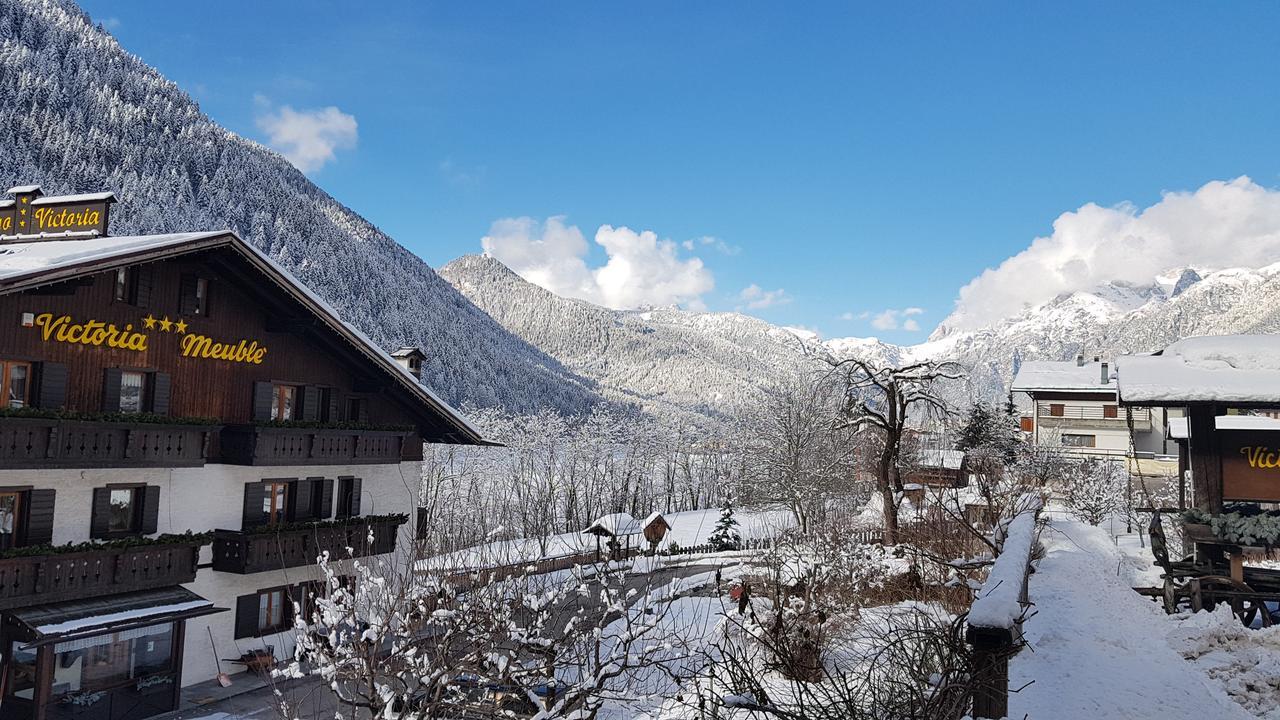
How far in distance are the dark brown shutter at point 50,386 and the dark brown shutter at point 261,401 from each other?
5.32 meters

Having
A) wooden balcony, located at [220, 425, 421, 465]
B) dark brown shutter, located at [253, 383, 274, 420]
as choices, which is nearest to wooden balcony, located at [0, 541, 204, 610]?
wooden balcony, located at [220, 425, 421, 465]

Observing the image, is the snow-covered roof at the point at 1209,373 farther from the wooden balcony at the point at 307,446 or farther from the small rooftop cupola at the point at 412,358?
the small rooftop cupola at the point at 412,358

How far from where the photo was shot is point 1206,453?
51.5 ft

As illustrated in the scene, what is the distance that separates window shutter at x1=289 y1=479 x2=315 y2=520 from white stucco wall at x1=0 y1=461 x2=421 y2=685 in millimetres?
282

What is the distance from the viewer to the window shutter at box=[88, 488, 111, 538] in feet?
65.1

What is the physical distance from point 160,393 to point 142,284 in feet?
9.36

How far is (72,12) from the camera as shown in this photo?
165m

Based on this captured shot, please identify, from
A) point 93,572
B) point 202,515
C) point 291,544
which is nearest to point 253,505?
point 202,515

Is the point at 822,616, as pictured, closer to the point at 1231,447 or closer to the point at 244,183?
the point at 1231,447

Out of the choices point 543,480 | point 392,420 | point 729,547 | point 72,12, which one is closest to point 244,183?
point 72,12

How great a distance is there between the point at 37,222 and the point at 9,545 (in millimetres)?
10512

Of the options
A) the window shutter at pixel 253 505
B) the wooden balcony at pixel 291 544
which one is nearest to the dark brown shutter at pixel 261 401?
the window shutter at pixel 253 505

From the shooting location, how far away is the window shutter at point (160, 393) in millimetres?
21391

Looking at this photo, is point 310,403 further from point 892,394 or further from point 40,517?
point 892,394
